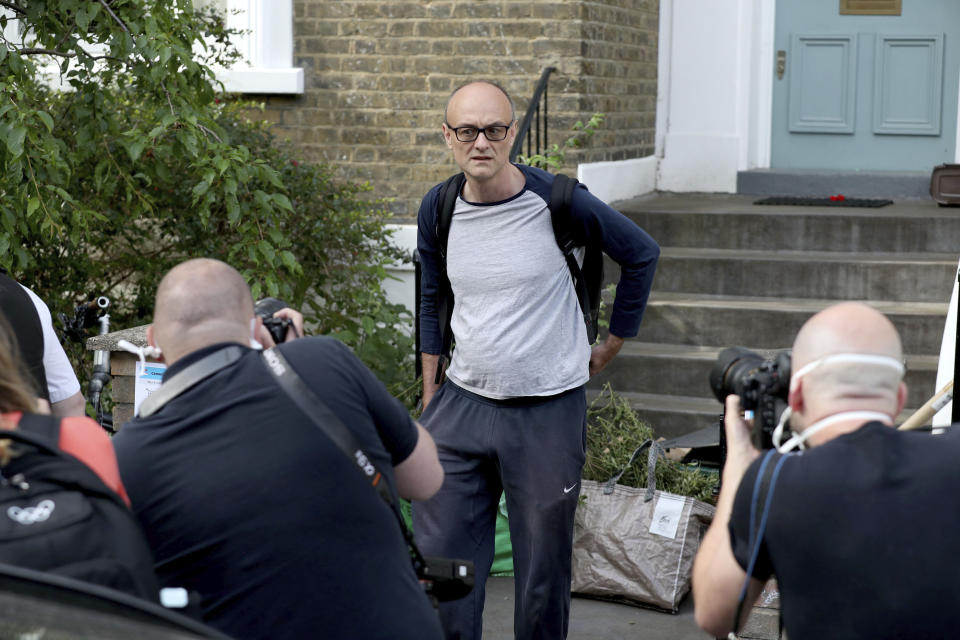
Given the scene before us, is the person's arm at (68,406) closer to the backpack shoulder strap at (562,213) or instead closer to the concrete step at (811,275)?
the backpack shoulder strap at (562,213)

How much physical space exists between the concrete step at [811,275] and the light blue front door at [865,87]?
1.64 metres

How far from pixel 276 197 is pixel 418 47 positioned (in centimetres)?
295

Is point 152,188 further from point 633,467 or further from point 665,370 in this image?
point 633,467

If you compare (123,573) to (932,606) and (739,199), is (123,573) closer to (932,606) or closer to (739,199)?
(932,606)

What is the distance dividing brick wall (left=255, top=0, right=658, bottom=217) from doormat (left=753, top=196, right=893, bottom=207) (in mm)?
1092

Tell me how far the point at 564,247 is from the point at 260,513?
184 centimetres

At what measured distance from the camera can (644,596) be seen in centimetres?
494

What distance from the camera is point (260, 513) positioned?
2.37 metres

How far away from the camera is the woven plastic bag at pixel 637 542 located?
16.2 feet

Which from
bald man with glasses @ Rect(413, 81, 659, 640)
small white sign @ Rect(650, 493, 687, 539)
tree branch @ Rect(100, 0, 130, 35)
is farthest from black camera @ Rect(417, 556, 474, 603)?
tree branch @ Rect(100, 0, 130, 35)

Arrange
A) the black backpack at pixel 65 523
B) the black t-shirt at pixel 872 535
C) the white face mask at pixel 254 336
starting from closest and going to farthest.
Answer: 1. the black backpack at pixel 65 523
2. the black t-shirt at pixel 872 535
3. the white face mask at pixel 254 336

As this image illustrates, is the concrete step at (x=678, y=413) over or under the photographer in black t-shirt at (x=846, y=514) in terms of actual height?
under

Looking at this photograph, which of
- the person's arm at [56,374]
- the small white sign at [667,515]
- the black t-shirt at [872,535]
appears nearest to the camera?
the black t-shirt at [872,535]

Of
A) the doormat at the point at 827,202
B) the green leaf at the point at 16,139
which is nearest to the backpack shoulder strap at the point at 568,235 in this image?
the green leaf at the point at 16,139
